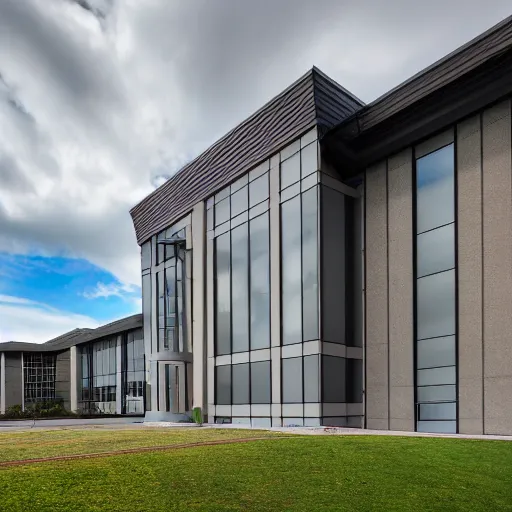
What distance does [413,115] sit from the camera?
943 inches

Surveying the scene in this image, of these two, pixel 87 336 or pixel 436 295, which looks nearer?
pixel 436 295

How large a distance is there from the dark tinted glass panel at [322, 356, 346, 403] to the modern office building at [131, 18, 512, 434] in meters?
0.07

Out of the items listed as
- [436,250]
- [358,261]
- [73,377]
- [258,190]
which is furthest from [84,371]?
[436,250]

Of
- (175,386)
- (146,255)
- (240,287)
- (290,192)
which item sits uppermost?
(290,192)

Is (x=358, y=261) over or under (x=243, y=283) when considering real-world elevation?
over

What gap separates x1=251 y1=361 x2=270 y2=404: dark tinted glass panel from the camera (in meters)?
29.5

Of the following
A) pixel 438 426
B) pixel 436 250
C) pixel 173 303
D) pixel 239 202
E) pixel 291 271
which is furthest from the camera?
pixel 173 303

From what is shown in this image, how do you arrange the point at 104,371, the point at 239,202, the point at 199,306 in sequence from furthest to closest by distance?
the point at 104,371 → the point at 199,306 → the point at 239,202

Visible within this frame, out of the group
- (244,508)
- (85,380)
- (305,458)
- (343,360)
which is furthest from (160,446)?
(85,380)

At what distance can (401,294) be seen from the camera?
24938 mm

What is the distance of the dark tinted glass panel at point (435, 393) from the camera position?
73.4ft

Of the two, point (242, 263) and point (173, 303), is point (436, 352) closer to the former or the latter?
point (242, 263)

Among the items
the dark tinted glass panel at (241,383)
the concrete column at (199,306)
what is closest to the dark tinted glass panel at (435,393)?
the dark tinted glass panel at (241,383)

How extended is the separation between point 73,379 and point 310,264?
148 feet
